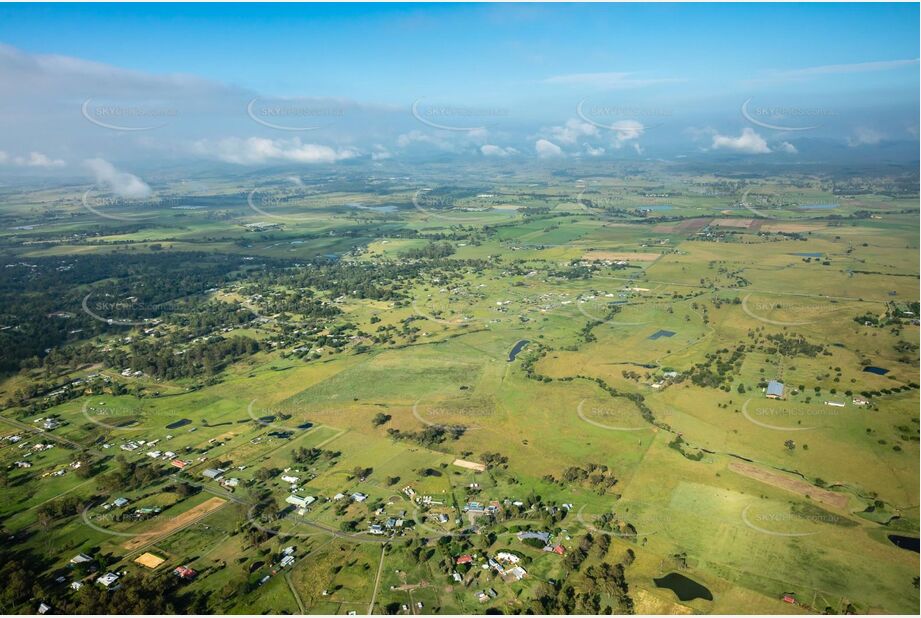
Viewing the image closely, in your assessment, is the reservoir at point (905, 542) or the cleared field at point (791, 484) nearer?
the reservoir at point (905, 542)

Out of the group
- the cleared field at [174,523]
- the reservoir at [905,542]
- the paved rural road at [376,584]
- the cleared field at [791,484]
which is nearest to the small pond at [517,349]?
the cleared field at [791,484]

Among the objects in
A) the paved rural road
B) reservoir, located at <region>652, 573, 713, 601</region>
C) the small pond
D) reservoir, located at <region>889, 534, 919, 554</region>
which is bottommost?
reservoir, located at <region>889, 534, 919, 554</region>

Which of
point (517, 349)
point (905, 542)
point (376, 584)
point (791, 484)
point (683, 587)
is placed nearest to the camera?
point (683, 587)

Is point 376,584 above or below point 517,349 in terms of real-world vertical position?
above

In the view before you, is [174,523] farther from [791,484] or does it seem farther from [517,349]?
[791,484]

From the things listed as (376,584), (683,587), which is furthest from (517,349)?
(376,584)

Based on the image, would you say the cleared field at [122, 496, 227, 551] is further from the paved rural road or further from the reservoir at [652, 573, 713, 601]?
the reservoir at [652, 573, 713, 601]

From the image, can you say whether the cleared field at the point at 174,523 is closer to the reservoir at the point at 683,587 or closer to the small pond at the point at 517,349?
the reservoir at the point at 683,587

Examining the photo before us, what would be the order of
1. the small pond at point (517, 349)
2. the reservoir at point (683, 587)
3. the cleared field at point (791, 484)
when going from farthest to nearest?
the small pond at point (517, 349) < the cleared field at point (791, 484) < the reservoir at point (683, 587)

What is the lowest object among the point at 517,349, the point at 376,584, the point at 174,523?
the point at 517,349

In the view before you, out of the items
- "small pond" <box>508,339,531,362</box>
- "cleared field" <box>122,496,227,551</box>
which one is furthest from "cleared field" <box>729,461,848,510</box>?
"cleared field" <box>122,496,227,551</box>

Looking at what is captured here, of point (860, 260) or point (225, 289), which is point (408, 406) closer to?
point (225, 289)
